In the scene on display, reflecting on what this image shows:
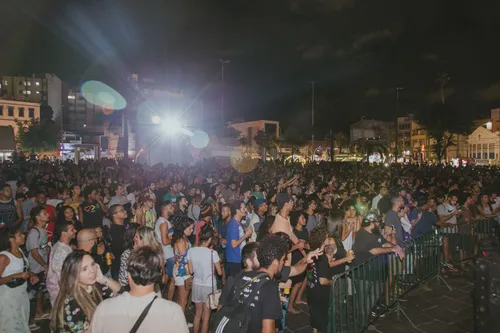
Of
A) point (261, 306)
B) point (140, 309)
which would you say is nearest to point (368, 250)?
point (261, 306)

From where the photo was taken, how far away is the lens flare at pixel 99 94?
8059 cm

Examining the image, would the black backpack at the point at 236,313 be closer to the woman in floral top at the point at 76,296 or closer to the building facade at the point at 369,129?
the woman in floral top at the point at 76,296

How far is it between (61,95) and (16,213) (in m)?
83.6

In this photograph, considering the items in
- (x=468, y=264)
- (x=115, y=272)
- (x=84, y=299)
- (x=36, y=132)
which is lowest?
(x=468, y=264)

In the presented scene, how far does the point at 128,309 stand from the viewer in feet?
7.80

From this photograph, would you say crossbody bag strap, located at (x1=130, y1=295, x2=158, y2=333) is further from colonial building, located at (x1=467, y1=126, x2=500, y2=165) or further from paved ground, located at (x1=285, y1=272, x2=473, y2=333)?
colonial building, located at (x1=467, y1=126, x2=500, y2=165)

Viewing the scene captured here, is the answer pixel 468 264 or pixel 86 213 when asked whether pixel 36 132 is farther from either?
pixel 468 264

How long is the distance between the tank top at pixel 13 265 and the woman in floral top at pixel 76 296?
172 centimetres

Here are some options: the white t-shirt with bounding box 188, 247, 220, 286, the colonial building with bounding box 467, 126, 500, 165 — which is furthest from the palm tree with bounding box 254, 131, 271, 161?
the white t-shirt with bounding box 188, 247, 220, 286

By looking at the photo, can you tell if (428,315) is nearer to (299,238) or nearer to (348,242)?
(348,242)

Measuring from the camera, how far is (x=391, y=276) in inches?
221

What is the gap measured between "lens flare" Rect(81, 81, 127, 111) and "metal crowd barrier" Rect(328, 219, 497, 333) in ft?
262

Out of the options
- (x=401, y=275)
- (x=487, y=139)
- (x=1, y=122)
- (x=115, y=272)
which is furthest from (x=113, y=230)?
(x=487, y=139)

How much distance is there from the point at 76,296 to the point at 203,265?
1.95 m
